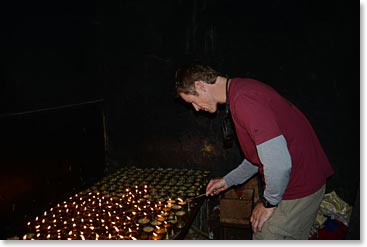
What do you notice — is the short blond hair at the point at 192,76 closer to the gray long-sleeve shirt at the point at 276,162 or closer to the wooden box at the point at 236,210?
the gray long-sleeve shirt at the point at 276,162

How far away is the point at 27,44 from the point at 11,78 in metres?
0.66

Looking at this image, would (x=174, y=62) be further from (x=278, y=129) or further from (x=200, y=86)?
(x=278, y=129)

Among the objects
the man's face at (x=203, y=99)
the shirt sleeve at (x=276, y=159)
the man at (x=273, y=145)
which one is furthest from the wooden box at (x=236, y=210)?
the shirt sleeve at (x=276, y=159)

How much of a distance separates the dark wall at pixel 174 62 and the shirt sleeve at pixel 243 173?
5.90 ft

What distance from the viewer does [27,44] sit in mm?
5188

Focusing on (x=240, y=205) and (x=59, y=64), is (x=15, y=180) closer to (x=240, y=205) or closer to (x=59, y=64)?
(x=59, y=64)

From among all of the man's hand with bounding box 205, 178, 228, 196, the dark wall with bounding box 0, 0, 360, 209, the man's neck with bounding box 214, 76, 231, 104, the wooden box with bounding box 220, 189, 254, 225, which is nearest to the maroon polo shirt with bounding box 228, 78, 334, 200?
the man's neck with bounding box 214, 76, 231, 104

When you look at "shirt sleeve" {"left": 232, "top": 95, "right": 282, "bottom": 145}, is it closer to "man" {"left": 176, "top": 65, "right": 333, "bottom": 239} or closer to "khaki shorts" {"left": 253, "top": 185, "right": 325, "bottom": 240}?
"man" {"left": 176, "top": 65, "right": 333, "bottom": 239}

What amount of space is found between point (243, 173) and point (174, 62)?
8.12 ft

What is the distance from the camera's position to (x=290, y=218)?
2.70 metres

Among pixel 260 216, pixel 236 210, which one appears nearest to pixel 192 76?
pixel 260 216

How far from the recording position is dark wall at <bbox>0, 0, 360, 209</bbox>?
180 inches

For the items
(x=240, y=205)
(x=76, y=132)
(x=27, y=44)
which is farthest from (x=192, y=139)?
(x=27, y=44)

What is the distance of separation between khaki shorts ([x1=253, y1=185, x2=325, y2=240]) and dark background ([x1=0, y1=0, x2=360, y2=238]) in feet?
7.59
